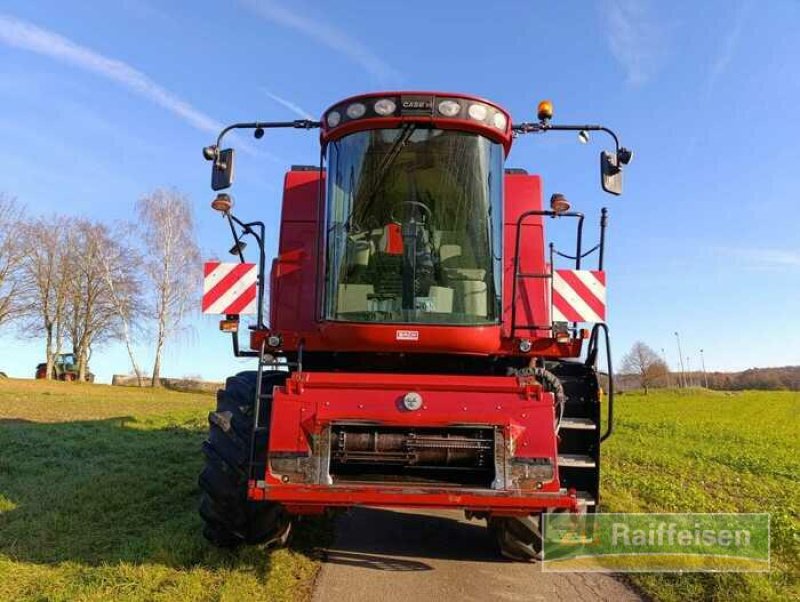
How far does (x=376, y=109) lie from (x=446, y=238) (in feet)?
3.53

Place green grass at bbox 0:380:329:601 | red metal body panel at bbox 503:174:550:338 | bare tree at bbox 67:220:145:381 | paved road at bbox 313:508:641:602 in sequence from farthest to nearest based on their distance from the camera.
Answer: bare tree at bbox 67:220:145:381 < red metal body panel at bbox 503:174:550:338 < paved road at bbox 313:508:641:602 < green grass at bbox 0:380:329:601

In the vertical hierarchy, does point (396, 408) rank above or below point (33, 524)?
above

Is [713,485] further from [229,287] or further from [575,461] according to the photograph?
[229,287]

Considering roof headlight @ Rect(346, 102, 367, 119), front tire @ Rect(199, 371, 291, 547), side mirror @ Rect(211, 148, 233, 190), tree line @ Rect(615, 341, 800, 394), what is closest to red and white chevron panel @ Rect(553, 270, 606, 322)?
roof headlight @ Rect(346, 102, 367, 119)

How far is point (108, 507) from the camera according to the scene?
6.06 metres

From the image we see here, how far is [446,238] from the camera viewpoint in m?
4.87

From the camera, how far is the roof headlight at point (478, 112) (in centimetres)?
477

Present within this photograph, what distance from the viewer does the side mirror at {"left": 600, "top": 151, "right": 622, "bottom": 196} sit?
520cm

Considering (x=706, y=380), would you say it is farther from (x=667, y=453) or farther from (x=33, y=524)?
(x=33, y=524)

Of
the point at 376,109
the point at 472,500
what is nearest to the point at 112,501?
the point at 472,500

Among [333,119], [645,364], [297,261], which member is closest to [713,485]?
[297,261]

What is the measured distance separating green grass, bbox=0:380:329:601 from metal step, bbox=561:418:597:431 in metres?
2.19

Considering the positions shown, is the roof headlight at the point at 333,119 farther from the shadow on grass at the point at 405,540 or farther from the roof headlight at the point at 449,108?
the shadow on grass at the point at 405,540

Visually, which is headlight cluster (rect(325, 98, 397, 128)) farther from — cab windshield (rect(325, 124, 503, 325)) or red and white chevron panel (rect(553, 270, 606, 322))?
red and white chevron panel (rect(553, 270, 606, 322))
